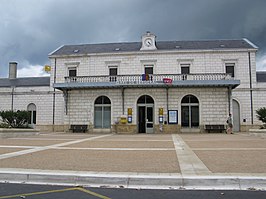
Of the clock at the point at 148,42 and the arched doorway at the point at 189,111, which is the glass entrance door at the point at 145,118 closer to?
the arched doorway at the point at 189,111

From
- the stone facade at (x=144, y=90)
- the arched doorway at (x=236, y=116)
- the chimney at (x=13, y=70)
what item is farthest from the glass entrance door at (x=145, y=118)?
the chimney at (x=13, y=70)

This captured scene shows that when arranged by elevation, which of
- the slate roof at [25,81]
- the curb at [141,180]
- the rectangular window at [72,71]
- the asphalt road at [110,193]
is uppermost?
the rectangular window at [72,71]

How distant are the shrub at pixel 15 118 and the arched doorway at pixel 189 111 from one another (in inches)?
539

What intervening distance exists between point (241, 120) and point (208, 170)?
75.3 feet

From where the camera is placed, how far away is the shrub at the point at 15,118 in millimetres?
20750

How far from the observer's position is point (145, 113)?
25.2m

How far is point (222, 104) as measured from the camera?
24.1m

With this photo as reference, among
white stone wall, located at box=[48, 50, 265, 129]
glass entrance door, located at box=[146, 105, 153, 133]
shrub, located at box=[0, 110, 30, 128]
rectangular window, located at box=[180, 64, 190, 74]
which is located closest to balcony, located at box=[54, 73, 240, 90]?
white stone wall, located at box=[48, 50, 265, 129]

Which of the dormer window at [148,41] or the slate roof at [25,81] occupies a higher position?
the dormer window at [148,41]

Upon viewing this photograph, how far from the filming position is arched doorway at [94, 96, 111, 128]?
2581 cm

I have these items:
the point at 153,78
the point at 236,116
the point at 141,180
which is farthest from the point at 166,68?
the point at 141,180

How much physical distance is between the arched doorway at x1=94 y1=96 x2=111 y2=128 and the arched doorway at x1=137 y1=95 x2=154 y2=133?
303 centimetres

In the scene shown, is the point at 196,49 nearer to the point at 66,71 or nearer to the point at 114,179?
the point at 66,71

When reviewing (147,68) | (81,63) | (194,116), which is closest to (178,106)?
(194,116)
